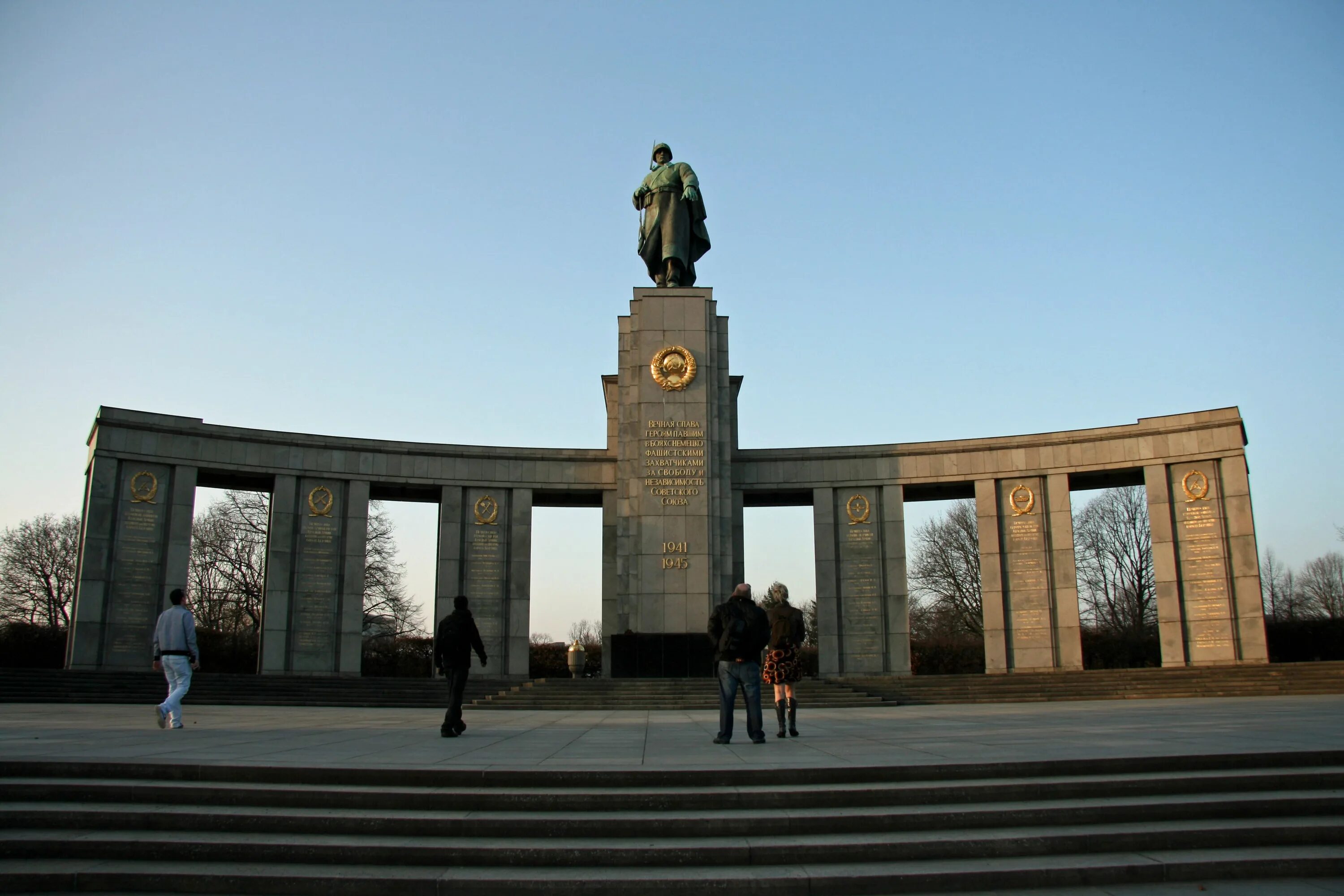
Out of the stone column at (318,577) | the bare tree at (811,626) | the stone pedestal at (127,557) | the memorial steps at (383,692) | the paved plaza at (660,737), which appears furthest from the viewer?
the bare tree at (811,626)

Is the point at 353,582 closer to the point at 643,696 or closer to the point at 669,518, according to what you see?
the point at 669,518

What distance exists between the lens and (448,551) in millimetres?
30281

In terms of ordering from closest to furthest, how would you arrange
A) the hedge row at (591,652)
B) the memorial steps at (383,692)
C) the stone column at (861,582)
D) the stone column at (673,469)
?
the memorial steps at (383,692)
the stone column at (673,469)
the stone column at (861,582)
the hedge row at (591,652)

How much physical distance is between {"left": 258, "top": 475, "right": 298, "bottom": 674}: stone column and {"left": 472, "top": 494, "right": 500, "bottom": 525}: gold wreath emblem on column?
5328mm

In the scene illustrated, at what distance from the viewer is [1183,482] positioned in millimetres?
28484

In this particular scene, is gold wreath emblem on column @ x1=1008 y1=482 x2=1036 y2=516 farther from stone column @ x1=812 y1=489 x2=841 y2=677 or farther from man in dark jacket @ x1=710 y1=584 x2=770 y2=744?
man in dark jacket @ x1=710 y1=584 x2=770 y2=744

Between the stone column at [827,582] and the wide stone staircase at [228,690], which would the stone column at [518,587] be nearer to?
the wide stone staircase at [228,690]

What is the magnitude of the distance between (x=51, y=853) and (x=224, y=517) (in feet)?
143

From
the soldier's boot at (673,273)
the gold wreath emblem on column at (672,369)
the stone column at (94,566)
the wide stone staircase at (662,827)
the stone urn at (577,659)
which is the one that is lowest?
the wide stone staircase at (662,827)

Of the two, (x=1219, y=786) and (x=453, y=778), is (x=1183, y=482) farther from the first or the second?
(x=453, y=778)

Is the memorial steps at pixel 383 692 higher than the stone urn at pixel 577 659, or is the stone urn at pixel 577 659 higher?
the stone urn at pixel 577 659

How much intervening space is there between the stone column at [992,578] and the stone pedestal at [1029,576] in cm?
2

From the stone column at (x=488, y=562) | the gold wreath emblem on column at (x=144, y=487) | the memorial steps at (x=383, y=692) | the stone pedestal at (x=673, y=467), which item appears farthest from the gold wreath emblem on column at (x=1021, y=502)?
the gold wreath emblem on column at (x=144, y=487)

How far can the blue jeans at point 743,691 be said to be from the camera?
11.5 metres
